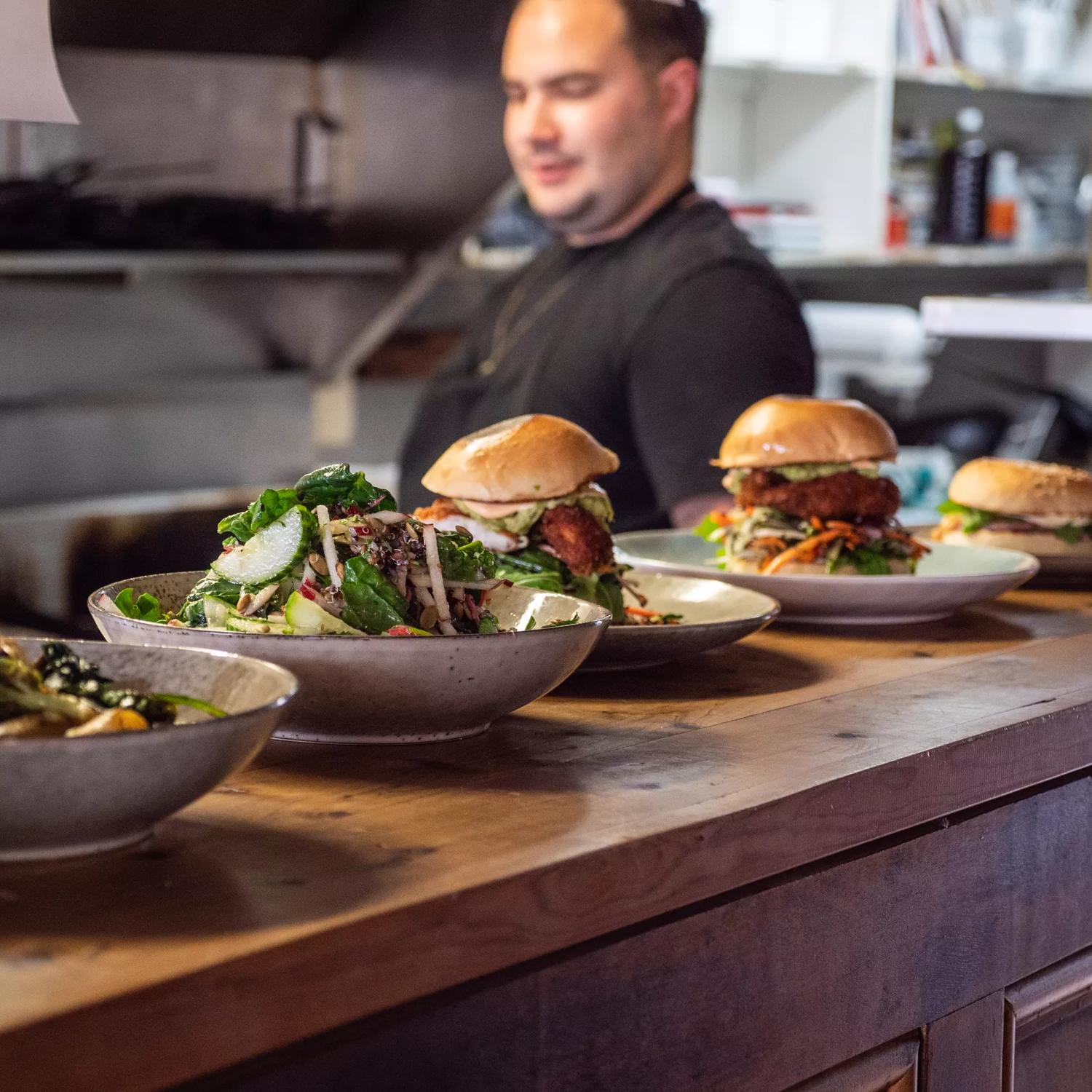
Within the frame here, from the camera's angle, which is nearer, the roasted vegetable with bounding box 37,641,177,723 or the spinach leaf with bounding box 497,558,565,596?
the roasted vegetable with bounding box 37,641,177,723

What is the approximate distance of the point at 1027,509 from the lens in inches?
78.0

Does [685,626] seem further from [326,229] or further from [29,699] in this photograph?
[326,229]

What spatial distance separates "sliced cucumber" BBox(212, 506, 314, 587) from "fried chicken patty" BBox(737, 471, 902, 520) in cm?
78

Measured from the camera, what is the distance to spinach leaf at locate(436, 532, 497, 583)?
1.19 meters

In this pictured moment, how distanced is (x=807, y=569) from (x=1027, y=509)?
1.21 feet

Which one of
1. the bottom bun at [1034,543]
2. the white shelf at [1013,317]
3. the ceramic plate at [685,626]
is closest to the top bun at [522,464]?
the ceramic plate at [685,626]

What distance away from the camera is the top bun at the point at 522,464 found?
1.45 metres

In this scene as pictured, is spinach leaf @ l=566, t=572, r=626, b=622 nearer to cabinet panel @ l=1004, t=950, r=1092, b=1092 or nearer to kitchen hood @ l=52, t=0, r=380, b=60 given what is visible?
cabinet panel @ l=1004, t=950, r=1092, b=1092

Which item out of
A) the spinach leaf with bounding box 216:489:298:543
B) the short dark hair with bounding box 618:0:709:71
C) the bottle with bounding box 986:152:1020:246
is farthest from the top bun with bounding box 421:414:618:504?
the bottle with bounding box 986:152:1020:246

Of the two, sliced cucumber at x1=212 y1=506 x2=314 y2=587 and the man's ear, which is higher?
the man's ear

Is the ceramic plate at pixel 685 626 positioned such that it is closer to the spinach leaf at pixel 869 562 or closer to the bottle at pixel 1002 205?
the spinach leaf at pixel 869 562

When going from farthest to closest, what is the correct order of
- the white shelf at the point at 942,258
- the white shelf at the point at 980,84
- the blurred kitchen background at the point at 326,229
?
the white shelf at the point at 980,84 < the white shelf at the point at 942,258 < the blurred kitchen background at the point at 326,229

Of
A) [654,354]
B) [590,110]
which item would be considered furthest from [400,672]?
[590,110]

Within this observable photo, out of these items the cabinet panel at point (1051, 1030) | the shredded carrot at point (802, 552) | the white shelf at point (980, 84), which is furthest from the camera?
the white shelf at point (980, 84)
